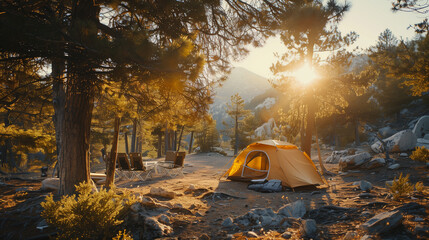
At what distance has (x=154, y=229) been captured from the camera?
12.3ft

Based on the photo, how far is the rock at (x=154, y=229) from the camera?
3670 millimetres

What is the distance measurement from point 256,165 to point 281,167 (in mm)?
2017

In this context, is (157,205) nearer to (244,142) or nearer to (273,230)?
(273,230)

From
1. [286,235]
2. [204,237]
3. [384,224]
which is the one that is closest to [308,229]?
[286,235]

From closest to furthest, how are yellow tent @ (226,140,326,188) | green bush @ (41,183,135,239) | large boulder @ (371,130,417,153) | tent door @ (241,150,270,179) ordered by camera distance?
green bush @ (41,183,135,239) < yellow tent @ (226,140,326,188) < tent door @ (241,150,270,179) < large boulder @ (371,130,417,153)

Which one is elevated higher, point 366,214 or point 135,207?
point 135,207

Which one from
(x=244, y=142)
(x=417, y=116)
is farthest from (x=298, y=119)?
(x=417, y=116)

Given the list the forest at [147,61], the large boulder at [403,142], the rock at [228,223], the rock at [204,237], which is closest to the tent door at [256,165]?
the forest at [147,61]

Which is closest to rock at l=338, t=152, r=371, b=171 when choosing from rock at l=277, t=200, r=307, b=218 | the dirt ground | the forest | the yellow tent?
the forest

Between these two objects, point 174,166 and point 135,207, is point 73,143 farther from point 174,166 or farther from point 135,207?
point 174,166

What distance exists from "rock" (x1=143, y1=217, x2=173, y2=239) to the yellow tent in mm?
5466

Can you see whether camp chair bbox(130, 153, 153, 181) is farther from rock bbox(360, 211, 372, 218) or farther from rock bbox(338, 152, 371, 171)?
rock bbox(338, 152, 371, 171)

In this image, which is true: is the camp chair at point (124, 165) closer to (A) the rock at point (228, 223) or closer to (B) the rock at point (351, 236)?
(A) the rock at point (228, 223)

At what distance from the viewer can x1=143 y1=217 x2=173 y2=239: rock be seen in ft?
12.0
